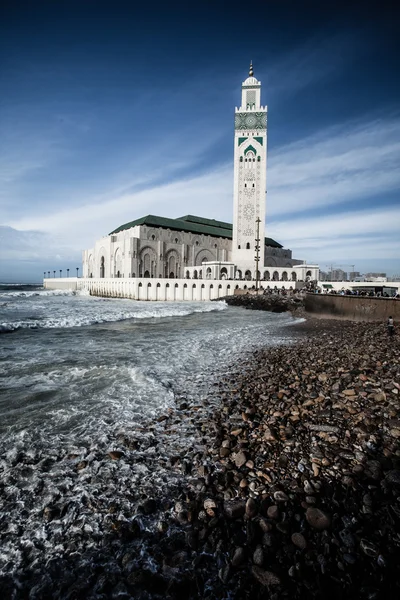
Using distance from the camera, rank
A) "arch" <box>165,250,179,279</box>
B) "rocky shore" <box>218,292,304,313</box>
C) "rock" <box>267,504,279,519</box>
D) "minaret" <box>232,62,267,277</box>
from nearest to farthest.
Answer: "rock" <box>267,504,279,519</box> → "rocky shore" <box>218,292,304,313</box> → "minaret" <box>232,62,267,277</box> → "arch" <box>165,250,179,279</box>

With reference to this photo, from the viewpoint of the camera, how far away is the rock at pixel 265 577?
2340mm

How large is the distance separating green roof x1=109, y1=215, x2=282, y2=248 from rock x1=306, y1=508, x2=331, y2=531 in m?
66.1

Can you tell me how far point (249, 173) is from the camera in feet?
202

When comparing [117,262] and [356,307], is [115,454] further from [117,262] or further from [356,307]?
[117,262]

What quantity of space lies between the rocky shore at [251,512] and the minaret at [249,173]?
5854 centimetres

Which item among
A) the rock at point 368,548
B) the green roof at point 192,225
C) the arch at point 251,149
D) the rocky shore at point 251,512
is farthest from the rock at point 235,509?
the arch at point 251,149

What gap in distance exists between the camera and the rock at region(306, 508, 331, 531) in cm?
284

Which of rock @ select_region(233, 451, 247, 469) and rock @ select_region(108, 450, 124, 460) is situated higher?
rock @ select_region(233, 451, 247, 469)

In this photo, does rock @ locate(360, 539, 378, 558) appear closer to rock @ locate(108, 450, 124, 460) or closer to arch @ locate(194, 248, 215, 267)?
rock @ locate(108, 450, 124, 460)

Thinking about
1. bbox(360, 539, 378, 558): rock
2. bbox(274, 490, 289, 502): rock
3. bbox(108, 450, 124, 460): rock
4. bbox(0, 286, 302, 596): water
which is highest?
bbox(360, 539, 378, 558): rock

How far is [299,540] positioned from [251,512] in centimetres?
54

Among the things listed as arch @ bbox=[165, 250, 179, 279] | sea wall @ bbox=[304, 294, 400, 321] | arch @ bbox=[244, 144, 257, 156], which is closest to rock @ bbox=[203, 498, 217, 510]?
sea wall @ bbox=[304, 294, 400, 321]

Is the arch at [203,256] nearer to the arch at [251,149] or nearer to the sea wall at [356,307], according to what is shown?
the arch at [251,149]

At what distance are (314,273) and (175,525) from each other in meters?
63.9
